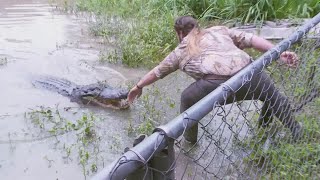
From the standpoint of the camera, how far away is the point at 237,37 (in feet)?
13.4

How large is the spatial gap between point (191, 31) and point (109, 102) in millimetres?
1913

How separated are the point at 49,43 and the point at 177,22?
4.82 m

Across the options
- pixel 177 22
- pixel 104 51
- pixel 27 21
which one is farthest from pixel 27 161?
pixel 27 21

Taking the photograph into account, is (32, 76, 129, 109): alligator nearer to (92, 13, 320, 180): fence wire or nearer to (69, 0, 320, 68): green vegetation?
(92, 13, 320, 180): fence wire

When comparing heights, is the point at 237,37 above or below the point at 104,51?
above

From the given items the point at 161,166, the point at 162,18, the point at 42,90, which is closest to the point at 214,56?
the point at 161,166

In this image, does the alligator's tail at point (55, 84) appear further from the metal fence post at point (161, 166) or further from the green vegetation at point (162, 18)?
the metal fence post at point (161, 166)

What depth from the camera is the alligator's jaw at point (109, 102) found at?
17.8ft

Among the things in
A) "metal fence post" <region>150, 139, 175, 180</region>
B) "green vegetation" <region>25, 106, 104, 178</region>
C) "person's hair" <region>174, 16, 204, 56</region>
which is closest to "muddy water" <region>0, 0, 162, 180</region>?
"green vegetation" <region>25, 106, 104, 178</region>

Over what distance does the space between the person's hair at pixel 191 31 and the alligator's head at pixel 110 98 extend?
4.98 feet

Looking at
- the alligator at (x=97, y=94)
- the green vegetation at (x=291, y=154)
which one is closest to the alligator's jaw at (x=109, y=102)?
the alligator at (x=97, y=94)

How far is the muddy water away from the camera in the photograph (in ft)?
13.9

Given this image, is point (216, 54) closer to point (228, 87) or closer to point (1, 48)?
point (228, 87)

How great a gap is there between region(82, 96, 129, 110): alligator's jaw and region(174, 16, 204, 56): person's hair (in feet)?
5.44
